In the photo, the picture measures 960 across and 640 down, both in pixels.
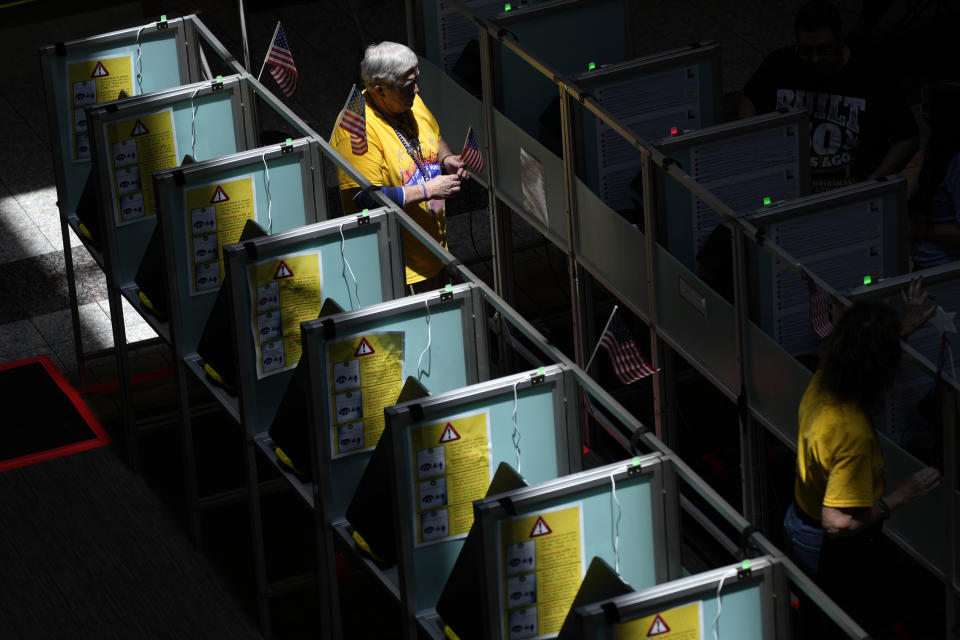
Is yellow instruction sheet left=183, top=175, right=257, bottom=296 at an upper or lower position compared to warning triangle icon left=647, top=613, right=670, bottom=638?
upper

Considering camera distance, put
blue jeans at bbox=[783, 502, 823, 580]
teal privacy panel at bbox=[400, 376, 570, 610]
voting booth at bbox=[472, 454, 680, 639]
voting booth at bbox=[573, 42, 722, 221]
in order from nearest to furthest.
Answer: voting booth at bbox=[472, 454, 680, 639]
teal privacy panel at bbox=[400, 376, 570, 610]
blue jeans at bbox=[783, 502, 823, 580]
voting booth at bbox=[573, 42, 722, 221]

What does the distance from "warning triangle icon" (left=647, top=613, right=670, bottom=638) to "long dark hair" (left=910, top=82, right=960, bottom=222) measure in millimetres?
2485

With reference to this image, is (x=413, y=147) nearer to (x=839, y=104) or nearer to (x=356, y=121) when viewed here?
(x=356, y=121)

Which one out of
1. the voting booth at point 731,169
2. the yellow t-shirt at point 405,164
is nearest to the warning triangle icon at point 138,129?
the yellow t-shirt at point 405,164

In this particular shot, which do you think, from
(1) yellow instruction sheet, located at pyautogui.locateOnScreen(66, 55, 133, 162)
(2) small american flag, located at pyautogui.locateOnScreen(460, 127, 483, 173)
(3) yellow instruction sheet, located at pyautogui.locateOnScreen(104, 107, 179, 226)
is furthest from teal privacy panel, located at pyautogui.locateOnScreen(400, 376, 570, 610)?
(1) yellow instruction sheet, located at pyautogui.locateOnScreen(66, 55, 133, 162)

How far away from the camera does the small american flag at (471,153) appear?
5.59 m

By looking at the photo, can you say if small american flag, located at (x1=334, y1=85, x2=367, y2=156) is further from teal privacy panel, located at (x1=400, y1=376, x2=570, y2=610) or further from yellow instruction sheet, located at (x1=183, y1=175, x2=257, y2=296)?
teal privacy panel, located at (x1=400, y1=376, x2=570, y2=610)

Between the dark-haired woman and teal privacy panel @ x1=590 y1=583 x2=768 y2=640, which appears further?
the dark-haired woman

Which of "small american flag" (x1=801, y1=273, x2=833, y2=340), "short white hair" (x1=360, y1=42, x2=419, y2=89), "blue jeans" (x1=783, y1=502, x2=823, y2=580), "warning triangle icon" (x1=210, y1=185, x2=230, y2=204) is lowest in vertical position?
"blue jeans" (x1=783, y1=502, x2=823, y2=580)

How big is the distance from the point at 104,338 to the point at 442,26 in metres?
2.08

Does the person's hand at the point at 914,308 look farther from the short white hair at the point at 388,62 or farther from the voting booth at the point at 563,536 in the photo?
the short white hair at the point at 388,62

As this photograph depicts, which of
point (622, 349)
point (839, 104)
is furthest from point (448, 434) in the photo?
point (839, 104)

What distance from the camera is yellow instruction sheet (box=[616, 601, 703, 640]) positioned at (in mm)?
3496

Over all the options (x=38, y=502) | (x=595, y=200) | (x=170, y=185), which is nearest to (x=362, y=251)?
(x=170, y=185)
